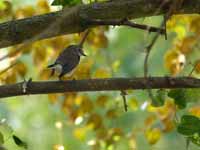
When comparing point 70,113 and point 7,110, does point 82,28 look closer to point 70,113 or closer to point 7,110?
point 70,113

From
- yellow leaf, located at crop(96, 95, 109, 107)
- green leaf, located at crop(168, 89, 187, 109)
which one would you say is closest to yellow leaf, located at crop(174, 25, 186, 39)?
A: yellow leaf, located at crop(96, 95, 109, 107)

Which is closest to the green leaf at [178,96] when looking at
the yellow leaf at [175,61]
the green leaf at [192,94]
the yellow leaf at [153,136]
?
the green leaf at [192,94]

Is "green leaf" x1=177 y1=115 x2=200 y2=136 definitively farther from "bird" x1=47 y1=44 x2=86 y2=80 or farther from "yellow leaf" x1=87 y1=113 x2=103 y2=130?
"yellow leaf" x1=87 y1=113 x2=103 y2=130

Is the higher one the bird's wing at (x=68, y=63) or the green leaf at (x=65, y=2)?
the green leaf at (x=65, y=2)

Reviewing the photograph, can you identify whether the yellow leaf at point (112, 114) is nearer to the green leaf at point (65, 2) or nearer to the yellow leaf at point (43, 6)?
the yellow leaf at point (43, 6)

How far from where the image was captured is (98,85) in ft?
6.86

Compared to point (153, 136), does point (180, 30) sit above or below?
above

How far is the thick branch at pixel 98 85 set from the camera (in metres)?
2.07

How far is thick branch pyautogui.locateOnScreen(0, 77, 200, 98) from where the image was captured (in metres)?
2.07

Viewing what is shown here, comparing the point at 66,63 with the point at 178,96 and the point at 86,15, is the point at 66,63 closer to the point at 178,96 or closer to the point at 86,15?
the point at 86,15

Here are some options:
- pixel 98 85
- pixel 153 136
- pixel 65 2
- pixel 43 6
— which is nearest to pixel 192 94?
pixel 98 85

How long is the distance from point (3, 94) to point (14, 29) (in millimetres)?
236

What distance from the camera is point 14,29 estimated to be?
7.31 ft

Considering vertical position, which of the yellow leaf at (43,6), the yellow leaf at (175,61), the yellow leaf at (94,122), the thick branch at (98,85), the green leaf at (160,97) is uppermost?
the thick branch at (98,85)
